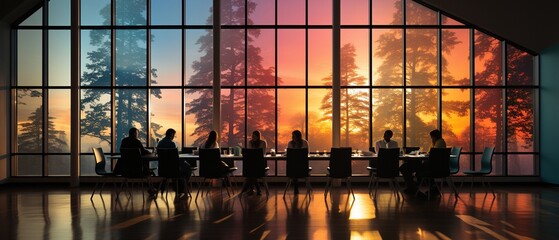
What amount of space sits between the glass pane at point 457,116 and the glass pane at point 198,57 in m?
6.31

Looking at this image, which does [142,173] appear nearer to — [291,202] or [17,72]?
[291,202]

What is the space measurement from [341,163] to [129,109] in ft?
20.8

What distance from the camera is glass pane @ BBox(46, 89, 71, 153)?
13.7 m

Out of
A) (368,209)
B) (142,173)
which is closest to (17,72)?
(142,173)

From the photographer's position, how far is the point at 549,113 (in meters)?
13.2

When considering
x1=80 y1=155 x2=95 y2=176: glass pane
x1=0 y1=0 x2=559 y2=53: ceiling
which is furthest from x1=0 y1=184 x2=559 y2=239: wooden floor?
x1=0 y1=0 x2=559 y2=53: ceiling

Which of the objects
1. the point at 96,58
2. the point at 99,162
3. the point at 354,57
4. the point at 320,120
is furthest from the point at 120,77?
the point at 354,57

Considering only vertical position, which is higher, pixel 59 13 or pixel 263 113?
pixel 59 13

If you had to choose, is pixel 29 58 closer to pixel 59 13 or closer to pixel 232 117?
pixel 59 13

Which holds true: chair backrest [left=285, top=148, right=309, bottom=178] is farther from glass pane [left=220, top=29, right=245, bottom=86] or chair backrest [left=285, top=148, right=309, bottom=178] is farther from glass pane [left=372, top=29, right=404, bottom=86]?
glass pane [left=372, top=29, right=404, bottom=86]

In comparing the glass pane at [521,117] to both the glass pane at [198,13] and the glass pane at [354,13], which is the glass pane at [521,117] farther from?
the glass pane at [198,13]

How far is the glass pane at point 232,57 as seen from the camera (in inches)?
545

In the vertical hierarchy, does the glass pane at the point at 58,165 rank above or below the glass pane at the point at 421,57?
below

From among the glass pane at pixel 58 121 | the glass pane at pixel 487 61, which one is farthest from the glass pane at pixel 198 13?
the glass pane at pixel 487 61
